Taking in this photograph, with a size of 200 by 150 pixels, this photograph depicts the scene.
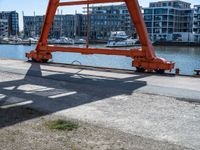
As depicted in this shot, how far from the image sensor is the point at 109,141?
5594 mm

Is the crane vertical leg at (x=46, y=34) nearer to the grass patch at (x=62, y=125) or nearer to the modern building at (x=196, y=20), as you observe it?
the grass patch at (x=62, y=125)

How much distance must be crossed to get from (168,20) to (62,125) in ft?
424

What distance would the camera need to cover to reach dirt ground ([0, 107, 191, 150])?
17.4ft

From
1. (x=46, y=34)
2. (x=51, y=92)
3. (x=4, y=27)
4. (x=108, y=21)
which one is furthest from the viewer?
(x=4, y=27)

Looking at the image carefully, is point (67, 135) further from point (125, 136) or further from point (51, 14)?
point (51, 14)

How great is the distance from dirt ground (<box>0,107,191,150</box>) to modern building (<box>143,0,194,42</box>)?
401 feet

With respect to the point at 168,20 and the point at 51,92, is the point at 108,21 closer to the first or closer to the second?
the point at 168,20

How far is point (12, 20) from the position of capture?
555ft

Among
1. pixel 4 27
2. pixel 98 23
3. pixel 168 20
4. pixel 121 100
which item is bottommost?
pixel 121 100

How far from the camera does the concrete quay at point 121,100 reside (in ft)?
21.4

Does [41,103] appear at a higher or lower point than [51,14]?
lower

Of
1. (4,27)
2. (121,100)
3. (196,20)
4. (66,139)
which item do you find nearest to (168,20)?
(196,20)

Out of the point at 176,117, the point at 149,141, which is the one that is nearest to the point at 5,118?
the point at 149,141

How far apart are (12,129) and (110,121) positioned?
2123 millimetres
